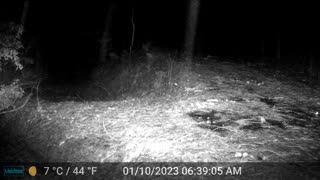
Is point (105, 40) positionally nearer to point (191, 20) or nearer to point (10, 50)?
point (191, 20)

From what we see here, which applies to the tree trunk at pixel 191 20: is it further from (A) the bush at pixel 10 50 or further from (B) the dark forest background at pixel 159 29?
(A) the bush at pixel 10 50

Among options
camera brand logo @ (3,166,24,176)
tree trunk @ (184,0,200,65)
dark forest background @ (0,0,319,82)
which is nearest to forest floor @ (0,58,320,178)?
camera brand logo @ (3,166,24,176)

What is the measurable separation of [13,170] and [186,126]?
4.20 metres

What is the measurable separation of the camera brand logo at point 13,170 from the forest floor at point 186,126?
385 mm

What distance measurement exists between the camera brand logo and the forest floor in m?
0.38

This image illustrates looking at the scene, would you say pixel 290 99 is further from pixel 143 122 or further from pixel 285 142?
pixel 143 122

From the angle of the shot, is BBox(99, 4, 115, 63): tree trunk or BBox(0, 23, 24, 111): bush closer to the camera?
BBox(0, 23, 24, 111): bush

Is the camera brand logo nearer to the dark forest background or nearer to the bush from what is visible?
the bush

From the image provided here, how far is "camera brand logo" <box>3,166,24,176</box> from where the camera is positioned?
6.49 metres

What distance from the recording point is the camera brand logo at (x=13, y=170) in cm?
649

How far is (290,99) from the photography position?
860 cm

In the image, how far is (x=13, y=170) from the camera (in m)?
6.62

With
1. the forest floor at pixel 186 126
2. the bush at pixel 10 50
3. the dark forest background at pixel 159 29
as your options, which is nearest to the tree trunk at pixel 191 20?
the dark forest background at pixel 159 29

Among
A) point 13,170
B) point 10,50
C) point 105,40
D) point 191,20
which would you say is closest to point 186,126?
point 13,170
